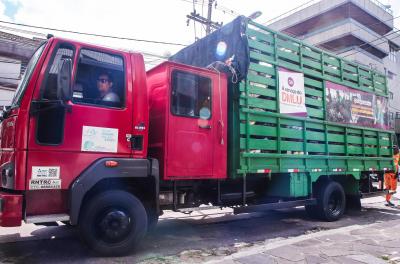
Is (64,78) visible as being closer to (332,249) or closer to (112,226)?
(112,226)

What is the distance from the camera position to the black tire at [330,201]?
7.40 metres

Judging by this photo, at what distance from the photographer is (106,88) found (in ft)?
15.3

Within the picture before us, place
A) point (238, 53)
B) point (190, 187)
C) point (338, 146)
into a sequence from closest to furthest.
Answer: point (190, 187) → point (238, 53) → point (338, 146)

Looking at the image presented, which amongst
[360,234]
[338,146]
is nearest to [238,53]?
[338,146]

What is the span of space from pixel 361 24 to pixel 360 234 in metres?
29.6

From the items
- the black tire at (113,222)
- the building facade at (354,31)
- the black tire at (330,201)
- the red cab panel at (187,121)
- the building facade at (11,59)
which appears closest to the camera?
the black tire at (113,222)

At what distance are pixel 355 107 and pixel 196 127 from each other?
4768 millimetres

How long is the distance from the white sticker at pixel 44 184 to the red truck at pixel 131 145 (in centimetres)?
1

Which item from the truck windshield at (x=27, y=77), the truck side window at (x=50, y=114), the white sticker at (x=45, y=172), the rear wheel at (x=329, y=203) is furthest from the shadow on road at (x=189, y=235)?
the truck windshield at (x=27, y=77)

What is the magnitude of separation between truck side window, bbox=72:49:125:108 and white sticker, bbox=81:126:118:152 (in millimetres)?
338

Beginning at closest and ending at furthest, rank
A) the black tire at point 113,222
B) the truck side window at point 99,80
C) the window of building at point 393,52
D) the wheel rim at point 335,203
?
the black tire at point 113,222, the truck side window at point 99,80, the wheel rim at point 335,203, the window of building at point 393,52

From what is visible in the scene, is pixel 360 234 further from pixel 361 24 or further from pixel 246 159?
pixel 361 24

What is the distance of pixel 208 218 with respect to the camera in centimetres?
778

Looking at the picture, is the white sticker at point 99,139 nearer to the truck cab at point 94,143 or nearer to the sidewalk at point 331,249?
the truck cab at point 94,143
